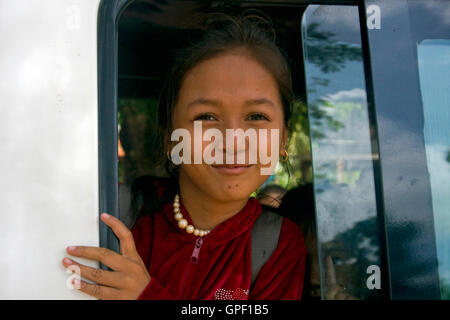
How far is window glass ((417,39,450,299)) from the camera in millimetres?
1214

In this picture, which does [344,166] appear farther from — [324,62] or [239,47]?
[239,47]

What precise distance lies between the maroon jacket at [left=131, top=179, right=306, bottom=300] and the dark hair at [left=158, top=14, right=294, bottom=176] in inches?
17.3

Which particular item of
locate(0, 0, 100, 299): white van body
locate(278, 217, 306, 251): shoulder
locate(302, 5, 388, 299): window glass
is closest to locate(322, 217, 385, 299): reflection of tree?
locate(302, 5, 388, 299): window glass

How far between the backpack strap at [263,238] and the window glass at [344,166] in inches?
10.7

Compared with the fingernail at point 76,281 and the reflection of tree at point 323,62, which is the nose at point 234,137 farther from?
the fingernail at point 76,281

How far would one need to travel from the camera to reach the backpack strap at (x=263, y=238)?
152 cm

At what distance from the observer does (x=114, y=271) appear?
1098 mm

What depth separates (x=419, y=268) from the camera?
119 cm

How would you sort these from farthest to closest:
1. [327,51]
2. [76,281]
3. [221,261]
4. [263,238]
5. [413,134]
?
[263,238] → [221,261] → [327,51] → [413,134] → [76,281]

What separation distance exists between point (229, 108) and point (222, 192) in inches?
12.1

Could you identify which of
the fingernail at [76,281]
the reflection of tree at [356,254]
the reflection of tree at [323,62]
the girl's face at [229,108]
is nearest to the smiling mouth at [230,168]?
the girl's face at [229,108]

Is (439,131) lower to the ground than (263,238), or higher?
higher

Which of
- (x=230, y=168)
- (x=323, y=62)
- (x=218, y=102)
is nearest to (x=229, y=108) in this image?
(x=218, y=102)
